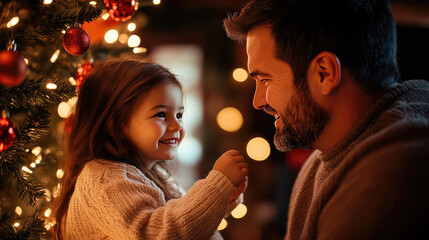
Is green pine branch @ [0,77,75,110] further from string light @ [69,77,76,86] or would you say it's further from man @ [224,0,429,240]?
man @ [224,0,429,240]

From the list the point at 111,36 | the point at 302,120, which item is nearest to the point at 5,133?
the point at 111,36

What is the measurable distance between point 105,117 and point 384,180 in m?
0.85

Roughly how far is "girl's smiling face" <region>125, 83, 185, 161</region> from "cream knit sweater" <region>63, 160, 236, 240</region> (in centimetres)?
11

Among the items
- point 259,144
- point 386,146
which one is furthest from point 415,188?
point 259,144

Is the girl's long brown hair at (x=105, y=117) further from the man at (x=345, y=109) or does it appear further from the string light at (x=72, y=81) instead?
the man at (x=345, y=109)

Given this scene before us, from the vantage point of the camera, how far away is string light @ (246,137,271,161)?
2639 millimetres

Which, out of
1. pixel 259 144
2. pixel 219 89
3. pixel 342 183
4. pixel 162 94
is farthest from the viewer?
pixel 219 89

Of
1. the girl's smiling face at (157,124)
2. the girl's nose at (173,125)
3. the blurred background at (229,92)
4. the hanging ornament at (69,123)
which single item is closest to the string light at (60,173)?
the hanging ornament at (69,123)

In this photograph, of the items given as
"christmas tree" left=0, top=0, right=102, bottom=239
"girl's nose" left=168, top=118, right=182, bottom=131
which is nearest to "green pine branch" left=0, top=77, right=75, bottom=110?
"christmas tree" left=0, top=0, right=102, bottom=239

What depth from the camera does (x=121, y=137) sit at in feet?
3.82

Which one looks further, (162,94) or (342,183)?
(162,94)

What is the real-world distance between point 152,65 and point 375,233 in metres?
0.86

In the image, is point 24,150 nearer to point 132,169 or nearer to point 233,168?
point 132,169

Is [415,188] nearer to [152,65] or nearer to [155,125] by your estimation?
[155,125]
